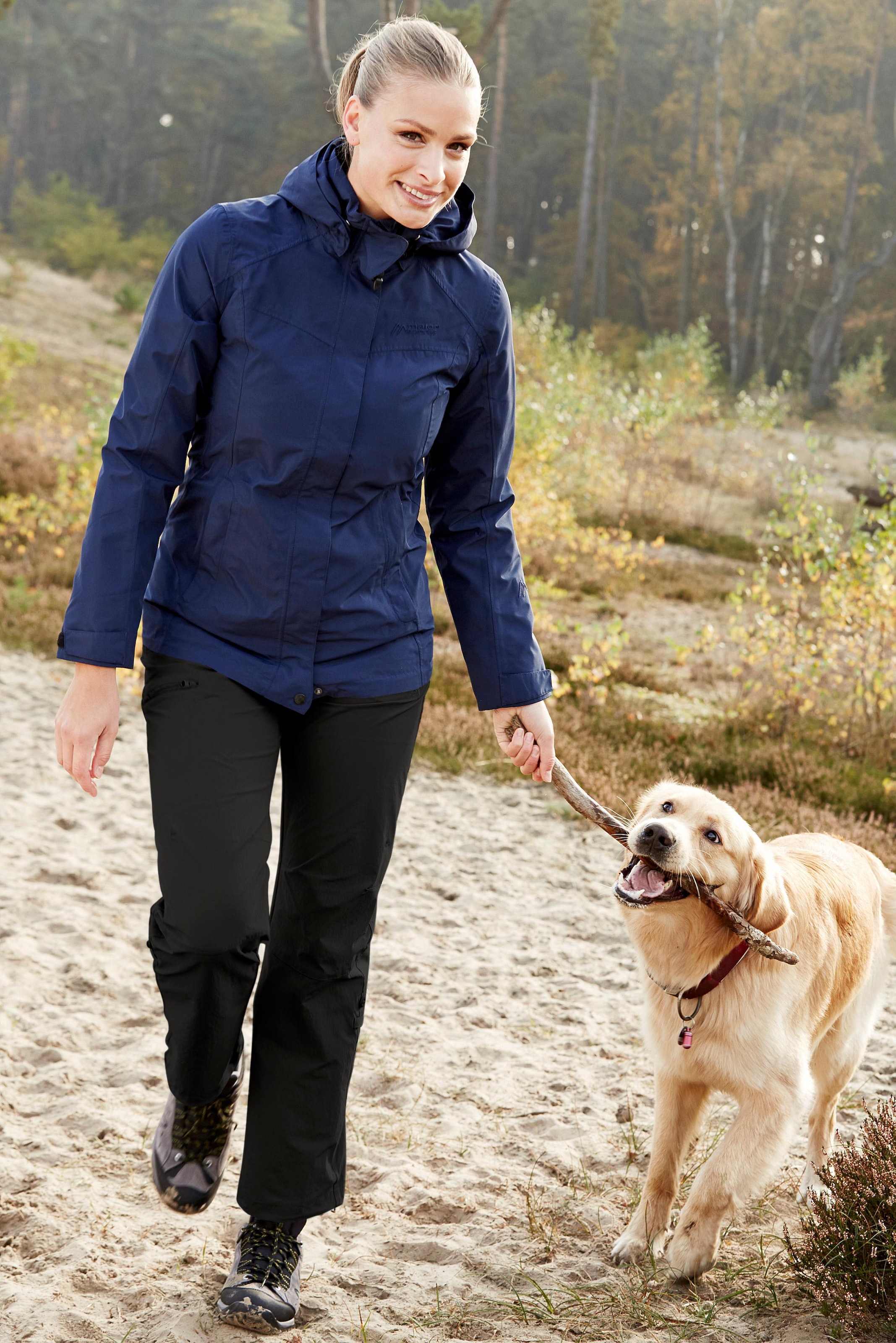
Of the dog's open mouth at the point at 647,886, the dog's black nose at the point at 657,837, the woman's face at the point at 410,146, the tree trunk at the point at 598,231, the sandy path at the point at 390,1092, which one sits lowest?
the sandy path at the point at 390,1092

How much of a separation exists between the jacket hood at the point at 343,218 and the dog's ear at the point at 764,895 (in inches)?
55.3

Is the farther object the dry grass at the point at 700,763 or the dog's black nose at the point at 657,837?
the dry grass at the point at 700,763

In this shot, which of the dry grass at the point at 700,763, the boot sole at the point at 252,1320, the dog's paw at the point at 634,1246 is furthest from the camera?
the dry grass at the point at 700,763

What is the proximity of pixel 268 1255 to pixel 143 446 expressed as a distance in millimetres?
1583

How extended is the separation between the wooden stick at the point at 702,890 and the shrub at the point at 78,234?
3614cm

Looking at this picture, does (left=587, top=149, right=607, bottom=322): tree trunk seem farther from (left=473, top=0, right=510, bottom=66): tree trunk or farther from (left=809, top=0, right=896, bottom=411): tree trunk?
(left=473, top=0, right=510, bottom=66): tree trunk

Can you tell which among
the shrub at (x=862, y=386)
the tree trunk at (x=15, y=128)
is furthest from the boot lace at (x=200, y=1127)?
the tree trunk at (x=15, y=128)

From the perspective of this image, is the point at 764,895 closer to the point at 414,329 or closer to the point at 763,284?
the point at 414,329

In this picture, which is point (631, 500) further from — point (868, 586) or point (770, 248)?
point (770, 248)

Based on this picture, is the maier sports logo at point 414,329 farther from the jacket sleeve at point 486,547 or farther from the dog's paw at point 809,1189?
the dog's paw at point 809,1189

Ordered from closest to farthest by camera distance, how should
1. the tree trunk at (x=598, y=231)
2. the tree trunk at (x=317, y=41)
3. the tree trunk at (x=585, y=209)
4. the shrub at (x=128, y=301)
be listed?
the tree trunk at (x=317, y=41) → the shrub at (x=128, y=301) → the tree trunk at (x=585, y=209) → the tree trunk at (x=598, y=231)

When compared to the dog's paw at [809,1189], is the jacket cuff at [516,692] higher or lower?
higher

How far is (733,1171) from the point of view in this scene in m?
2.41

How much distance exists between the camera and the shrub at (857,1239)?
2.20m
